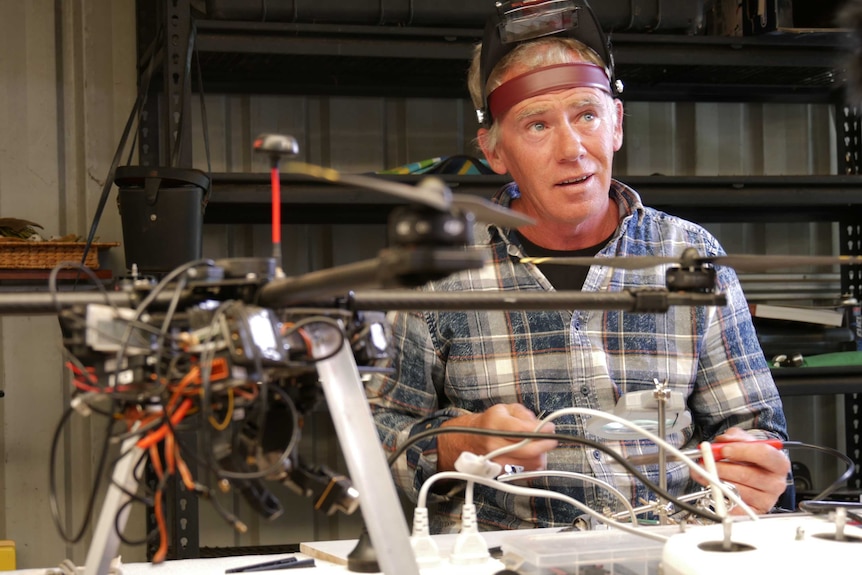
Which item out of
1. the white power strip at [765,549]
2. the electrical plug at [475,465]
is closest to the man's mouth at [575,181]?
the electrical plug at [475,465]

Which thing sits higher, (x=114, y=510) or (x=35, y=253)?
(x=35, y=253)

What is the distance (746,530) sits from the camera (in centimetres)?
97

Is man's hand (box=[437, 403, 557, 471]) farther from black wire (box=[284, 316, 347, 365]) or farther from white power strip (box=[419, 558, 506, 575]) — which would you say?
black wire (box=[284, 316, 347, 365])

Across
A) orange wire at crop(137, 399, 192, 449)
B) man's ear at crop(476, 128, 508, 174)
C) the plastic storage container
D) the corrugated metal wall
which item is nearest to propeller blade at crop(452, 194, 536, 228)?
orange wire at crop(137, 399, 192, 449)

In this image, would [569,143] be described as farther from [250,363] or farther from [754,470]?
[250,363]

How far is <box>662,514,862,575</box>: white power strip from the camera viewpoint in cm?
86

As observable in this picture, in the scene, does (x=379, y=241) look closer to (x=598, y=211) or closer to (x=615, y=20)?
(x=615, y=20)

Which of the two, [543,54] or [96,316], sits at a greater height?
[543,54]

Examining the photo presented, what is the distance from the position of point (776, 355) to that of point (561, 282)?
972 millimetres

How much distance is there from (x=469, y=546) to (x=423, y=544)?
0.19 ft

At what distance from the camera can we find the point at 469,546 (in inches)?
46.2

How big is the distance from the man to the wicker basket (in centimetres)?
96

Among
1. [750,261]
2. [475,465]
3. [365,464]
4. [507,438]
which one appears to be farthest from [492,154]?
[365,464]

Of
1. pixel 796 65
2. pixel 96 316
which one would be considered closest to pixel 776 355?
pixel 796 65
